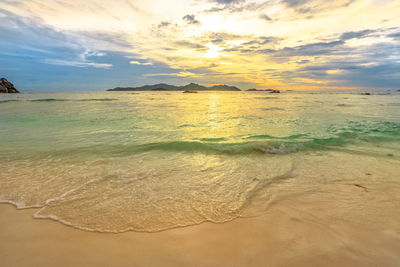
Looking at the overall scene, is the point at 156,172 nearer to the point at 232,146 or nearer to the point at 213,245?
the point at 213,245

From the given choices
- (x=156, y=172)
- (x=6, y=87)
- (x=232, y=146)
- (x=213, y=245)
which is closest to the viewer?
(x=213, y=245)

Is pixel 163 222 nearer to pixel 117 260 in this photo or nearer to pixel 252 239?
pixel 117 260

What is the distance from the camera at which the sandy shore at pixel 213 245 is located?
2230mm

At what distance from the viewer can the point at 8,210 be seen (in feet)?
10.6

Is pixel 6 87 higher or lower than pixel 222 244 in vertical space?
higher

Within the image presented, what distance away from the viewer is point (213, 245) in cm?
246

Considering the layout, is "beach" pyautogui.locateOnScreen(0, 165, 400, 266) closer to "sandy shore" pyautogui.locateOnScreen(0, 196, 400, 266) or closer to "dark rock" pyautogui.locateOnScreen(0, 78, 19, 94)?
"sandy shore" pyautogui.locateOnScreen(0, 196, 400, 266)

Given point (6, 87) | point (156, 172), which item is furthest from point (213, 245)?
point (6, 87)

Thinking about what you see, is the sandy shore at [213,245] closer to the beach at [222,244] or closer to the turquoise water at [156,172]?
the beach at [222,244]

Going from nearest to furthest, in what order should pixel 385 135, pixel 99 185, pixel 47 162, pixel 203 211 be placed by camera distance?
pixel 203 211 < pixel 99 185 < pixel 47 162 < pixel 385 135

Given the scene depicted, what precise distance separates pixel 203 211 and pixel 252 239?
0.92m

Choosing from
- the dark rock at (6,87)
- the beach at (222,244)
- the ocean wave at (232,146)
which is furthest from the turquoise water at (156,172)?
the dark rock at (6,87)

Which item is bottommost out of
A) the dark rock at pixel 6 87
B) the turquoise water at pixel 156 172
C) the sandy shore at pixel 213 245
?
the sandy shore at pixel 213 245

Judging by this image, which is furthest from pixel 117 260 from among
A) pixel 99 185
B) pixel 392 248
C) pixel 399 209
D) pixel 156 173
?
pixel 399 209
